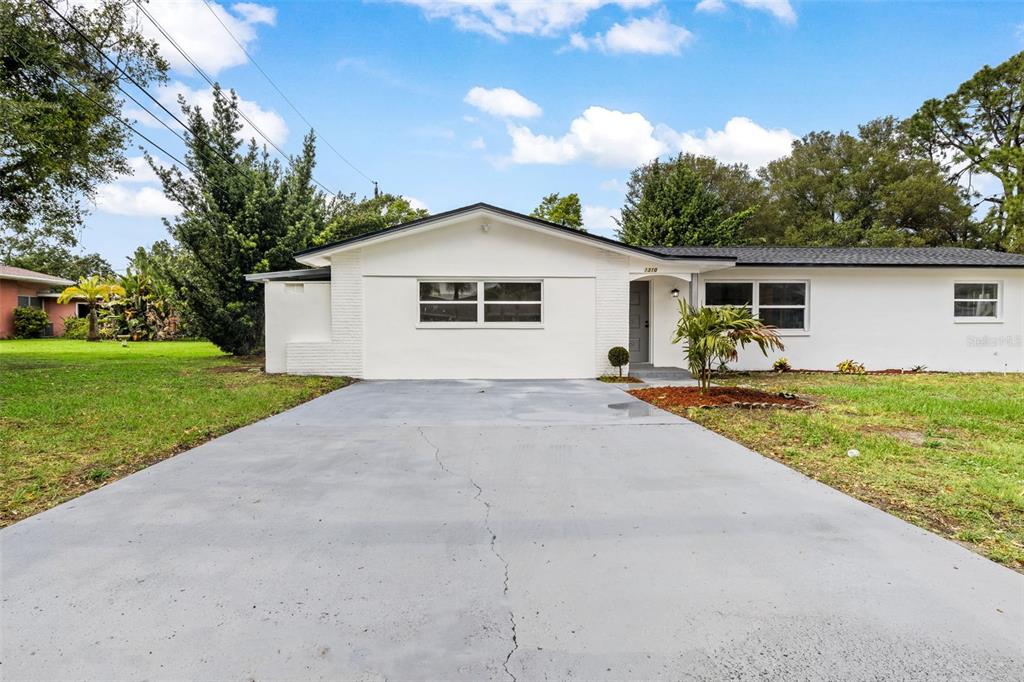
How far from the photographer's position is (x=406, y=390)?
1011cm

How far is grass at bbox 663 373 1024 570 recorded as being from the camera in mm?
3613

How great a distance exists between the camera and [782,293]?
13305mm

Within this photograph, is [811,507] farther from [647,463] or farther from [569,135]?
[569,135]

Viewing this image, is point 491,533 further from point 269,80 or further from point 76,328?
point 76,328

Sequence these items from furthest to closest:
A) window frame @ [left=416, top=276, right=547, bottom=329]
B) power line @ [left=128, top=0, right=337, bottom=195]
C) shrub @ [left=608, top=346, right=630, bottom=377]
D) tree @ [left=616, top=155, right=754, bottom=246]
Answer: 1. tree @ [left=616, top=155, right=754, bottom=246]
2. window frame @ [left=416, top=276, right=547, bottom=329]
3. shrub @ [left=608, top=346, right=630, bottom=377]
4. power line @ [left=128, top=0, right=337, bottom=195]

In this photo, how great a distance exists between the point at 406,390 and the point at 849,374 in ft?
34.8

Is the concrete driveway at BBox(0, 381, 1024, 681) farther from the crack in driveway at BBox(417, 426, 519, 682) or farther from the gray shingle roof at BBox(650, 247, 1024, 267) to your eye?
the gray shingle roof at BBox(650, 247, 1024, 267)

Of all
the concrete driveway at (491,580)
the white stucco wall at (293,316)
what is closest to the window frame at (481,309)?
the white stucco wall at (293,316)

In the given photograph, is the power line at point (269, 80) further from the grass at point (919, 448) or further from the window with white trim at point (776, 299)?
the window with white trim at point (776, 299)

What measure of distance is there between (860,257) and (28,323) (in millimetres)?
36456

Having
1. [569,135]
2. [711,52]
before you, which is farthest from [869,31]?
[569,135]

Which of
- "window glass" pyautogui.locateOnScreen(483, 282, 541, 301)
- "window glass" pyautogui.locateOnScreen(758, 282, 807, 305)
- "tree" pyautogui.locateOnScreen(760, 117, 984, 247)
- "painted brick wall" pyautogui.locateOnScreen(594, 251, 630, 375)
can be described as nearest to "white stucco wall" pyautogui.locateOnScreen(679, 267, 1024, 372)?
"window glass" pyautogui.locateOnScreen(758, 282, 807, 305)

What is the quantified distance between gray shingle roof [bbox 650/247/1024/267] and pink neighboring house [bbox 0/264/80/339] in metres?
31.3

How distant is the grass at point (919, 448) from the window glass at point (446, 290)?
6.05 m
